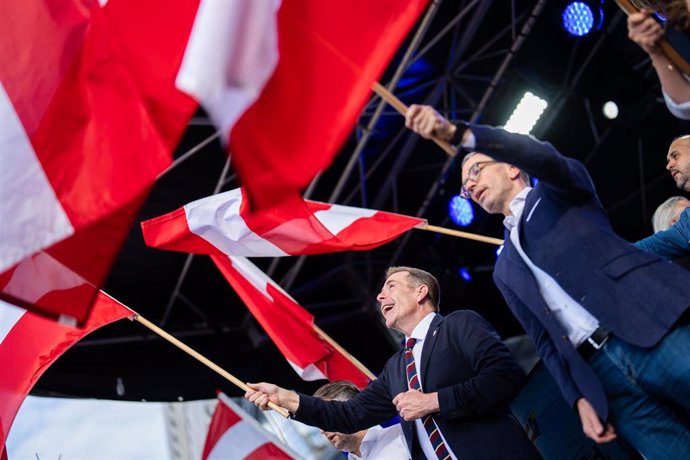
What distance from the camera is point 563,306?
2.76m

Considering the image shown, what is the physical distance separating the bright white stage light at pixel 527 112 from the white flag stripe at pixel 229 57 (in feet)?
13.8

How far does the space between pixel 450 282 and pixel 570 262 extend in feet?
16.0

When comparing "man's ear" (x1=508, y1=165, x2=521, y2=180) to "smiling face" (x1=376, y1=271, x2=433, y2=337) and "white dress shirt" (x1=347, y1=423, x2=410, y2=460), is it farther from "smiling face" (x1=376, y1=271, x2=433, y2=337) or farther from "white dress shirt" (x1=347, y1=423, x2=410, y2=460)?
"white dress shirt" (x1=347, y1=423, x2=410, y2=460)

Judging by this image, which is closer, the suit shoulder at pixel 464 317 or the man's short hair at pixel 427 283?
the suit shoulder at pixel 464 317

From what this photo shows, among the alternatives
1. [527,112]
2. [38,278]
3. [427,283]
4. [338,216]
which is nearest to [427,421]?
[427,283]

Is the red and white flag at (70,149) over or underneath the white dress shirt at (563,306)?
underneath

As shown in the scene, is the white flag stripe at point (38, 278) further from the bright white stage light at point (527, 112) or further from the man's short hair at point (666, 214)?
the bright white stage light at point (527, 112)

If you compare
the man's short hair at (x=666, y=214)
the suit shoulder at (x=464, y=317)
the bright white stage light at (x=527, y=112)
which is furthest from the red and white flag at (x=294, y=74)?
the bright white stage light at (x=527, y=112)

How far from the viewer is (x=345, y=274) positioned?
26.0 ft

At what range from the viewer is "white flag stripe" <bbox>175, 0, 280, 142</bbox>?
260 centimetres

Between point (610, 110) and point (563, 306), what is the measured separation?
4427 mm

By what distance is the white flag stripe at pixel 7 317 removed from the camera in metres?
4.04

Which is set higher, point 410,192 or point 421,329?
point 421,329

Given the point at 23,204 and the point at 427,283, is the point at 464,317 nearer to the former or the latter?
the point at 427,283
